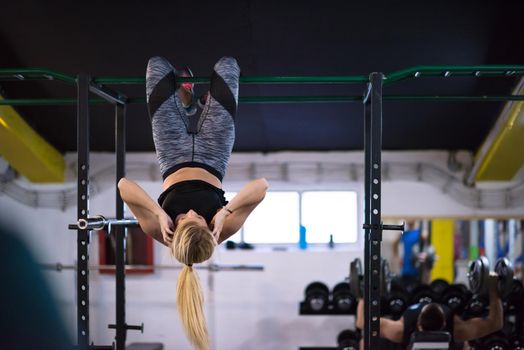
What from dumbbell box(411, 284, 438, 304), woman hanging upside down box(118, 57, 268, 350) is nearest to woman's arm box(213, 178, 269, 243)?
woman hanging upside down box(118, 57, 268, 350)

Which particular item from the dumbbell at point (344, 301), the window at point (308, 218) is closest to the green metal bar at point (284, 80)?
the dumbbell at point (344, 301)

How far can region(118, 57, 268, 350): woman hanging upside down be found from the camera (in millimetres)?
2424

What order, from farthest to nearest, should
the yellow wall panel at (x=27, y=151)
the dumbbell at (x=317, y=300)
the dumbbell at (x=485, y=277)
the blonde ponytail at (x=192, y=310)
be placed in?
the dumbbell at (x=317, y=300), the yellow wall panel at (x=27, y=151), the dumbbell at (x=485, y=277), the blonde ponytail at (x=192, y=310)

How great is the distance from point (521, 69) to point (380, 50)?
1784mm

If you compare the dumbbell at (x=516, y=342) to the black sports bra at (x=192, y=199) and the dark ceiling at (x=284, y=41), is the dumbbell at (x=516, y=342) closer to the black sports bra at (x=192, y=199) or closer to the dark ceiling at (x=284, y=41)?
the dark ceiling at (x=284, y=41)

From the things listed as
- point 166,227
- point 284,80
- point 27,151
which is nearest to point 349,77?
point 284,80

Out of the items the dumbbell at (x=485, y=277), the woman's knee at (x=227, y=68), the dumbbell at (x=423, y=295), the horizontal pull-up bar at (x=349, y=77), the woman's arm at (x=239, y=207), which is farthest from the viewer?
the dumbbell at (x=423, y=295)

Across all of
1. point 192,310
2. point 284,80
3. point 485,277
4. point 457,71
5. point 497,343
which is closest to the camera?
point 192,310

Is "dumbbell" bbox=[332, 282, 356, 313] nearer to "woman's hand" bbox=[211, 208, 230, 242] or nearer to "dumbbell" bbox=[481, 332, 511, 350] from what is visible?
"dumbbell" bbox=[481, 332, 511, 350]

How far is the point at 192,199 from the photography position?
8.29ft

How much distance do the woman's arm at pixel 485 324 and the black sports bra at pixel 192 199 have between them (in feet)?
7.69

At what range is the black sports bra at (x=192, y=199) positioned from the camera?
8.21ft

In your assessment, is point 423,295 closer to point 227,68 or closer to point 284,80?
point 284,80

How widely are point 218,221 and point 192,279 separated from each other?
0.29 metres
